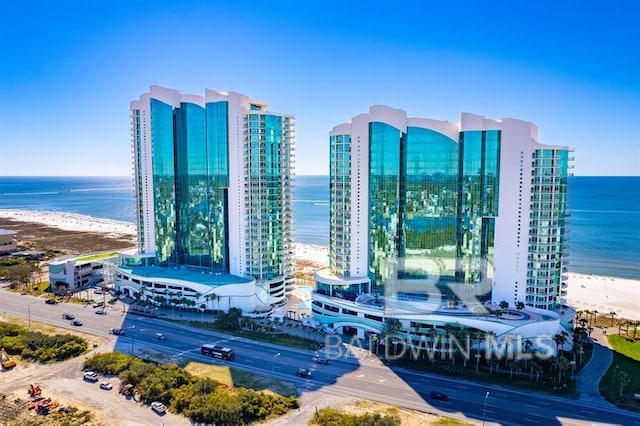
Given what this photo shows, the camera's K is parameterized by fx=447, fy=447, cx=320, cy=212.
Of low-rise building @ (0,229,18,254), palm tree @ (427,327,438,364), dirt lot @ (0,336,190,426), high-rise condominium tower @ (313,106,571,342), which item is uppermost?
high-rise condominium tower @ (313,106,571,342)

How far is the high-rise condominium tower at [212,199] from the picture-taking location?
352 ft

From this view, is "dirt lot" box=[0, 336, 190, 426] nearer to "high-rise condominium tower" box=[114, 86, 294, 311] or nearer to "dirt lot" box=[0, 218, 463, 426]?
"dirt lot" box=[0, 218, 463, 426]

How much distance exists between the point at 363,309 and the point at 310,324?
13239 millimetres

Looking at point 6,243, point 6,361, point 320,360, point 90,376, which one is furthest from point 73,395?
point 6,243

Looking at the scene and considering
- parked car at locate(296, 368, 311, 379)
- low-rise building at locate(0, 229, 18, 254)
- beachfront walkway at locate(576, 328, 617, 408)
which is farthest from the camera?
low-rise building at locate(0, 229, 18, 254)

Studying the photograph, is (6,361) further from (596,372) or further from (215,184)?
(596,372)

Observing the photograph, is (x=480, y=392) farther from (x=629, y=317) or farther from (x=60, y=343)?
(x=60, y=343)

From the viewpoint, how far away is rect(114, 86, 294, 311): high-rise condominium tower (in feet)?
352

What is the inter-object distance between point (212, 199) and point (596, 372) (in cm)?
8868

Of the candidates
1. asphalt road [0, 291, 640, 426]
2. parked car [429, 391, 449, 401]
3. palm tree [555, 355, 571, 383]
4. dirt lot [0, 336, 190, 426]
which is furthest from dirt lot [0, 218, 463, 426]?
palm tree [555, 355, 571, 383]

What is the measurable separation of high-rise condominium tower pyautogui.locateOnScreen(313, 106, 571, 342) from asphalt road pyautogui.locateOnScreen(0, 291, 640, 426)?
46.5ft

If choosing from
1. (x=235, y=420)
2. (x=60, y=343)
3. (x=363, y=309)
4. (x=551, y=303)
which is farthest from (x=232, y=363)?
(x=551, y=303)

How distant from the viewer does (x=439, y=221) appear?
9556cm

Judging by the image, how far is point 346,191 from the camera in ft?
331
